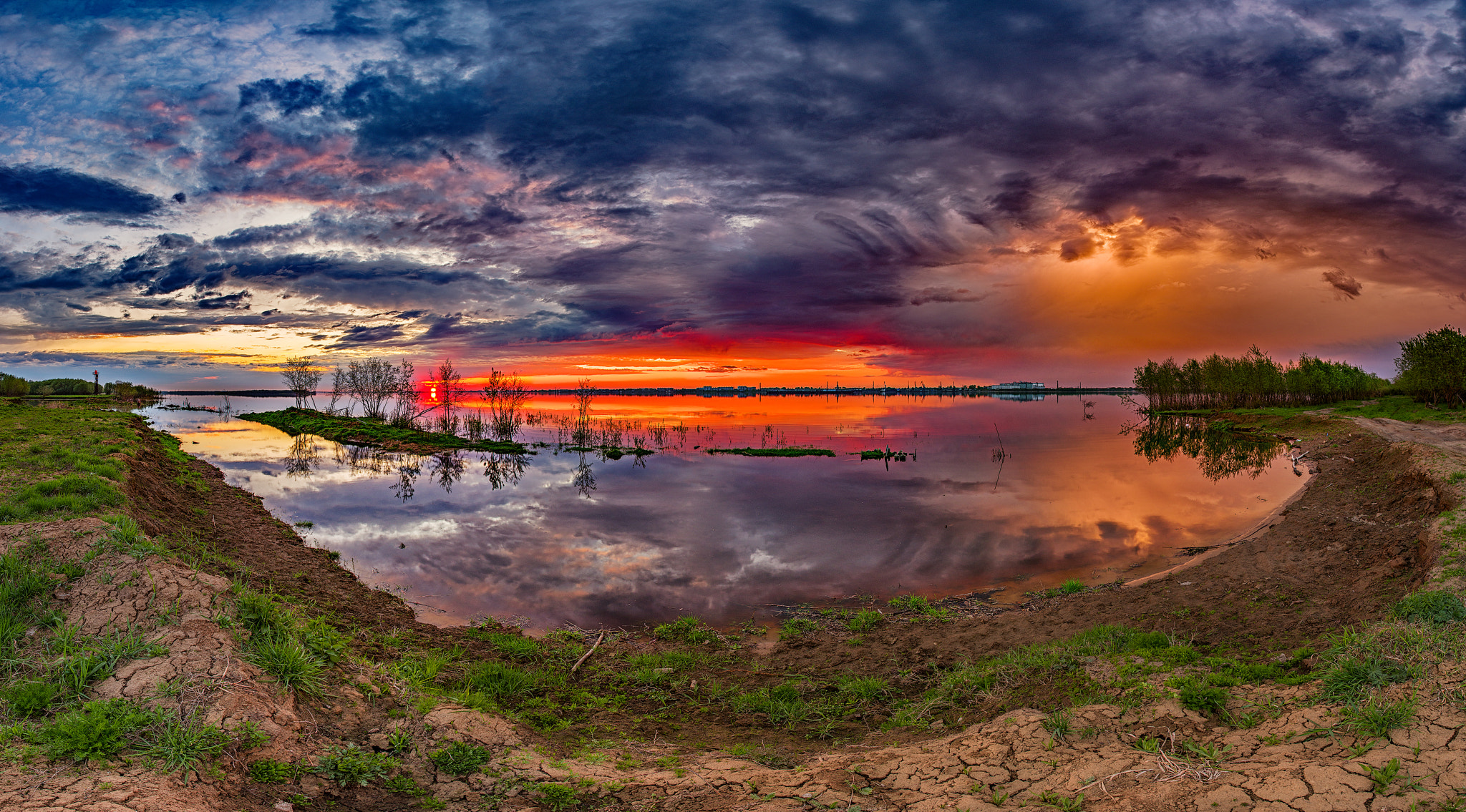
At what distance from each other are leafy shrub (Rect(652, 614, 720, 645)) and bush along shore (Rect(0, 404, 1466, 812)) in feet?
0.18

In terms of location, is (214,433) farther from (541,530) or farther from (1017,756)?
(1017,756)

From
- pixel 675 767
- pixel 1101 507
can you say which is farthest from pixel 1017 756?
pixel 1101 507

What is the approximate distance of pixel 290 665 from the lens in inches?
243

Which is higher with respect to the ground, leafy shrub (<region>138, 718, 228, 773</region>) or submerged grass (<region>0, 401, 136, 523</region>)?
submerged grass (<region>0, 401, 136, 523</region>)

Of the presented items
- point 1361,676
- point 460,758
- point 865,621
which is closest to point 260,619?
point 460,758

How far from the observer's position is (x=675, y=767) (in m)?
5.98

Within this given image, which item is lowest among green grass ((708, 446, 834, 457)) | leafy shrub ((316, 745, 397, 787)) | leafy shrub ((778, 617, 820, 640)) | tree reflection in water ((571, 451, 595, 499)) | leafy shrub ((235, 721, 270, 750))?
leafy shrub ((778, 617, 820, 640))

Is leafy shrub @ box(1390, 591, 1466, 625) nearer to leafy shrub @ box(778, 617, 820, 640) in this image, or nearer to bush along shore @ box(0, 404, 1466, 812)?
bush along shore @ box(0, 404, 1466, 812)

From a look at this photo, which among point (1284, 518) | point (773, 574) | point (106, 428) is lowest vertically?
point (773, 574)

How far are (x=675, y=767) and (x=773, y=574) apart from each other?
372 inches

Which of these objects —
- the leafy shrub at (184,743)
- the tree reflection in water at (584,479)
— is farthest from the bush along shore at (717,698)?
the tree reflection in water at (584,479)

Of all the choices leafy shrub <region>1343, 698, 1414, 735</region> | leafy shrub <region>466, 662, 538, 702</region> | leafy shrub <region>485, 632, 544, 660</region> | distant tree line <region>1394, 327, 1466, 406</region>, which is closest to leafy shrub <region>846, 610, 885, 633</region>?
leafy shrub <region>485, 632, 544, 660</region>

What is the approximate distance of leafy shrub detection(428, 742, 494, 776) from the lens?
18.1 ft

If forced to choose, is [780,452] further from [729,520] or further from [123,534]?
[123,534]
